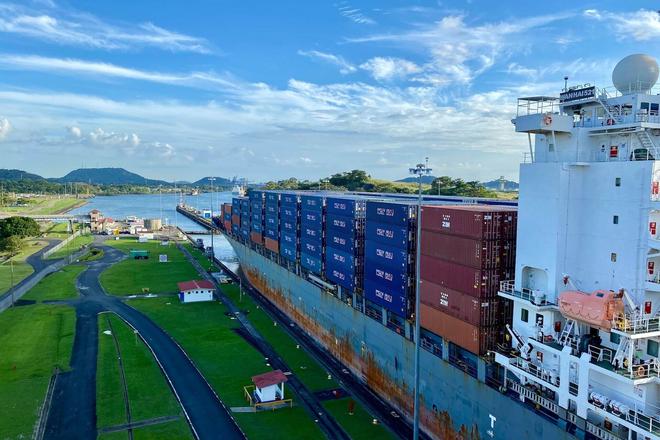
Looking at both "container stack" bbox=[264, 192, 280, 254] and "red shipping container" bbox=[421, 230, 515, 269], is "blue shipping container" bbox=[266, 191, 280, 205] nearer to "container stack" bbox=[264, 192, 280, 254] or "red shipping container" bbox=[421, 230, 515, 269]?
"container stack" bbox=[264, 192, 280, 254]

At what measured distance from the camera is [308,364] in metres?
46.2

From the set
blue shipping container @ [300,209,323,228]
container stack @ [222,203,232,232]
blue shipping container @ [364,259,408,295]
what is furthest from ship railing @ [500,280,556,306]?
container stack @ [222,203,232,232]

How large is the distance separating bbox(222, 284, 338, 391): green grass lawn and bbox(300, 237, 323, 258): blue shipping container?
10.2m

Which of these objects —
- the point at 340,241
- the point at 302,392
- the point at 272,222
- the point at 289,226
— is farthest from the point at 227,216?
the point at 302,392

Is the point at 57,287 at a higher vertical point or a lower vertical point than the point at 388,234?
lower

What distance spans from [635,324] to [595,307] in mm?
1782

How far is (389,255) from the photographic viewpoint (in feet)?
131

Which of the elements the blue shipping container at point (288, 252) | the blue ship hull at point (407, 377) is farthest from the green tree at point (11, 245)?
the blue ship hull at point (407, 377)

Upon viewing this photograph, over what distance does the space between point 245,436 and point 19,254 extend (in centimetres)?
10044

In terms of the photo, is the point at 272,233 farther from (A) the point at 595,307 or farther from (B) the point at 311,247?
(A) the point at 595,307

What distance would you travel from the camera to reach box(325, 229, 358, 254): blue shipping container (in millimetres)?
47688

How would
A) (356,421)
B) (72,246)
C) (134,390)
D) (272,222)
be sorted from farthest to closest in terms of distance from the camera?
1. (72,246)
2. (272,222)
3. (134,390)
4. (356,421)

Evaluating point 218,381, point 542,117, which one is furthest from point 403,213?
point 218,381

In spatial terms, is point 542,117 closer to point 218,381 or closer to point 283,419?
point 283,419
